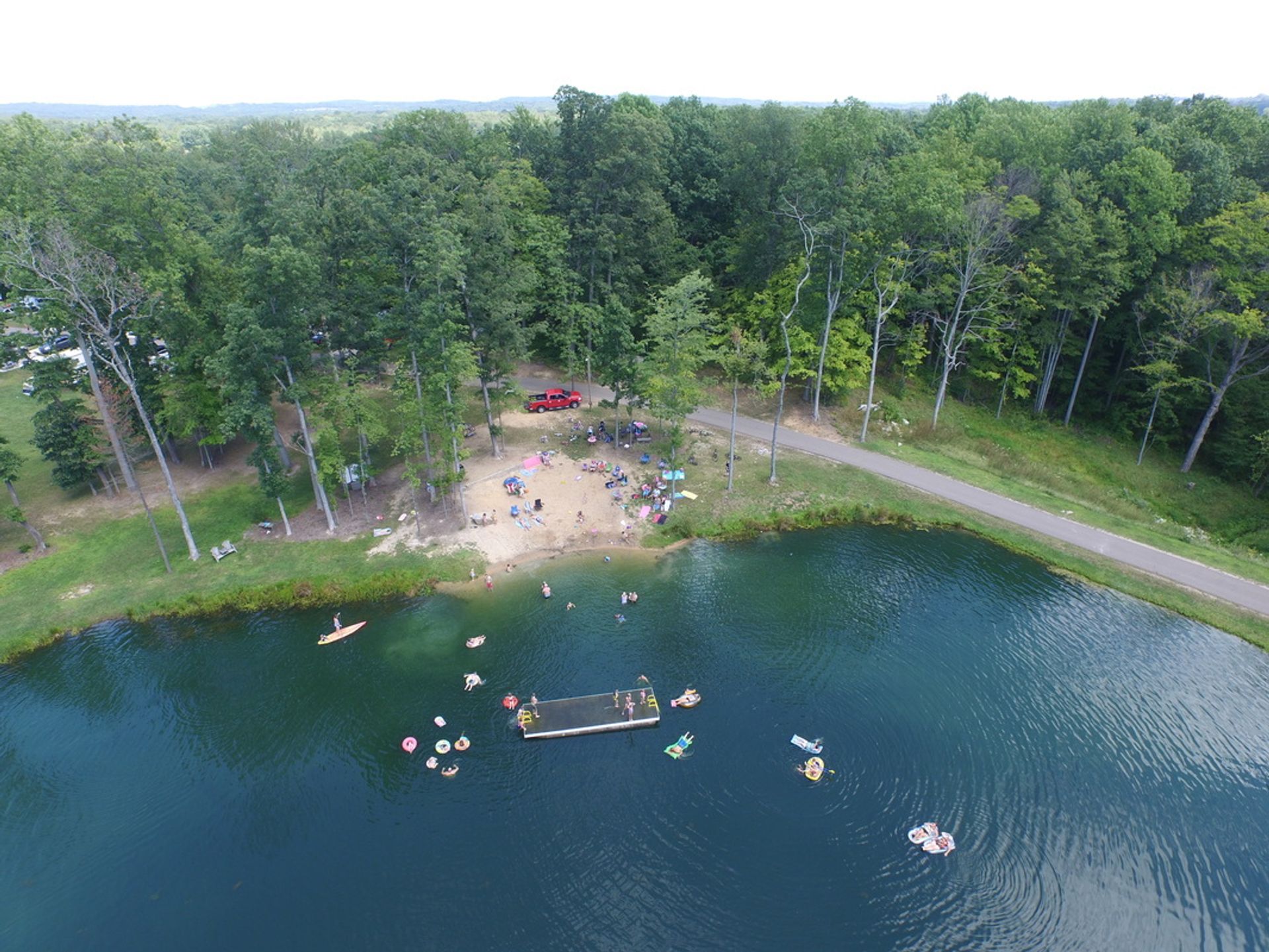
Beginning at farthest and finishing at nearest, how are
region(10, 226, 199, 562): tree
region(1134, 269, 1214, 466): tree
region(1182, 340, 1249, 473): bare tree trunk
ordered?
region(1182, 340, 1249, 473): bare tree trunk < region(1134, 269, 1214, 466): tree < region(10, 226, 199, 562): tree

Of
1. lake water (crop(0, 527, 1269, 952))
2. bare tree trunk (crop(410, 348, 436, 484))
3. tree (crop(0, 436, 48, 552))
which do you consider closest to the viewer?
lake water (crop(0, 527, 1269, 952))

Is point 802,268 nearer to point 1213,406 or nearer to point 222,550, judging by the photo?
point 1213,406

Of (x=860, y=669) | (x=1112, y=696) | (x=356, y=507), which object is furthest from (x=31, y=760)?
(x=1112, y=696)

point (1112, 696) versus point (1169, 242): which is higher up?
point (1169, 242)

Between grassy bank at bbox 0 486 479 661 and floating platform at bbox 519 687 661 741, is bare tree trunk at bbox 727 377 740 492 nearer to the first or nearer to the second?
grassy bank at bbox 0 486 479 661

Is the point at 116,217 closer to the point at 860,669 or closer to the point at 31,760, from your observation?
the point at 31,760

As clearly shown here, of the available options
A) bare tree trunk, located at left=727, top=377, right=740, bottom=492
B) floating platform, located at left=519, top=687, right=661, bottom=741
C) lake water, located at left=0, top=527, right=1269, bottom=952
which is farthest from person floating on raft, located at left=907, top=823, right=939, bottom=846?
bare tree trunk, located at left=727, top=377, right=740, bottom=492
